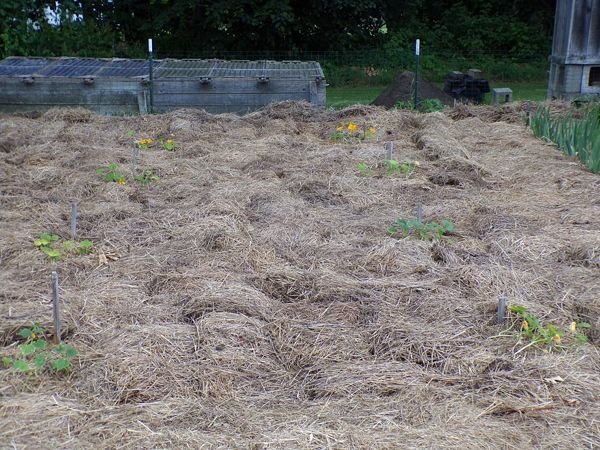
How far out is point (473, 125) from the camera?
8695mm

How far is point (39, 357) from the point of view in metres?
3.00

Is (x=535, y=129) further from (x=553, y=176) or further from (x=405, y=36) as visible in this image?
(x=405, y=36)

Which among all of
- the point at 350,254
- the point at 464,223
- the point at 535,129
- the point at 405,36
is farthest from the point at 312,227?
the point at 405,36

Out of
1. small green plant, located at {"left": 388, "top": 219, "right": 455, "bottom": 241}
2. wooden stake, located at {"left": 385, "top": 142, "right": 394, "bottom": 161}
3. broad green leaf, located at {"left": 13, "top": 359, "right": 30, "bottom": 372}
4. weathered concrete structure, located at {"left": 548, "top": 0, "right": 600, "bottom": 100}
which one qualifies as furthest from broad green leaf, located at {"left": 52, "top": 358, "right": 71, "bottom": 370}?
weathered concrete structure, located at {"left": 548, "top": 0, "right": 600, "bottom": 100}

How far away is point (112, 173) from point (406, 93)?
19.5ft

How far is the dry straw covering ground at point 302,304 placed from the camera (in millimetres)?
2717

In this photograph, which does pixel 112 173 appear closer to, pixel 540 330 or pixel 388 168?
pixel 388 168

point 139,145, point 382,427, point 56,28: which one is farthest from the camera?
point 56,28

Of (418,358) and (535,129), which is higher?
(535,129)

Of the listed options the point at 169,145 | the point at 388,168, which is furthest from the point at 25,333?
the point at 169,145

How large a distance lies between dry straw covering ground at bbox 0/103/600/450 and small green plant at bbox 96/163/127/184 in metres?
0.17

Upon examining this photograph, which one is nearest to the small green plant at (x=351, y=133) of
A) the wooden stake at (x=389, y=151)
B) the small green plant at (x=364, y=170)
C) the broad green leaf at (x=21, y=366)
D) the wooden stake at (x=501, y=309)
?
the wooden stake at (x=389, y=151)

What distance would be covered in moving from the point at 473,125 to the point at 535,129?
995 millimetres

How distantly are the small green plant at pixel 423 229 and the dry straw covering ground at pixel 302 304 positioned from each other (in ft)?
0.31
